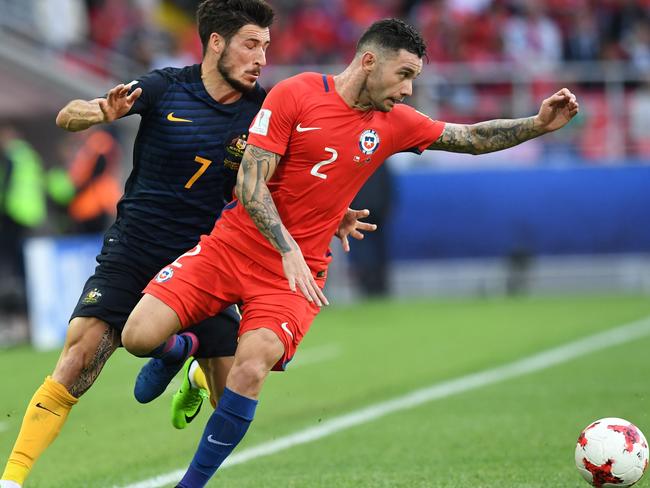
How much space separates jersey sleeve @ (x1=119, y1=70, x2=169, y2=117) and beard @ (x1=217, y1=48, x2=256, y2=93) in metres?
0.29

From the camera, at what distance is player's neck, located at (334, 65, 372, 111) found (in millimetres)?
6215

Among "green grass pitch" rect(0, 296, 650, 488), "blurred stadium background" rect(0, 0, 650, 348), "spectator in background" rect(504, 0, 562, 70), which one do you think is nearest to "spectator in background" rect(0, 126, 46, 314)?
"blurred stadium background" rect(0, 0, 650, 348)

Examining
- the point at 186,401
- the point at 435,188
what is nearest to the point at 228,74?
the point at 186,401

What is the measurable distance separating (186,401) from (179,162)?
1694mm

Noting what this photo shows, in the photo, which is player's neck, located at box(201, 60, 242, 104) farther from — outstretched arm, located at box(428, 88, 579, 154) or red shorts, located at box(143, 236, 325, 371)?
outstretched arm, located at box(428, 88, 579, 154)

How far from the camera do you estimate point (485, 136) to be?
6605 mm

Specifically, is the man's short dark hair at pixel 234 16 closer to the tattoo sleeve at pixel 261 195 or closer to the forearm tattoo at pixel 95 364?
the tattoo sleeve at pixel 261 195

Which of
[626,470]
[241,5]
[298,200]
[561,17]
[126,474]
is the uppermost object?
[561,17]

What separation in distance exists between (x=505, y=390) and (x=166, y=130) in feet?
15.9

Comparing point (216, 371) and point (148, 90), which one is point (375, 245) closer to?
point (216, 371)

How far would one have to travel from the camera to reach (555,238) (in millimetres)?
20750

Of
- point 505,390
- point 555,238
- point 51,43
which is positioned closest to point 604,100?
point 555,238

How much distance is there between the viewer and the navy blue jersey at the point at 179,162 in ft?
21.5

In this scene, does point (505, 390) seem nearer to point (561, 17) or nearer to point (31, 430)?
point (31, 430)
